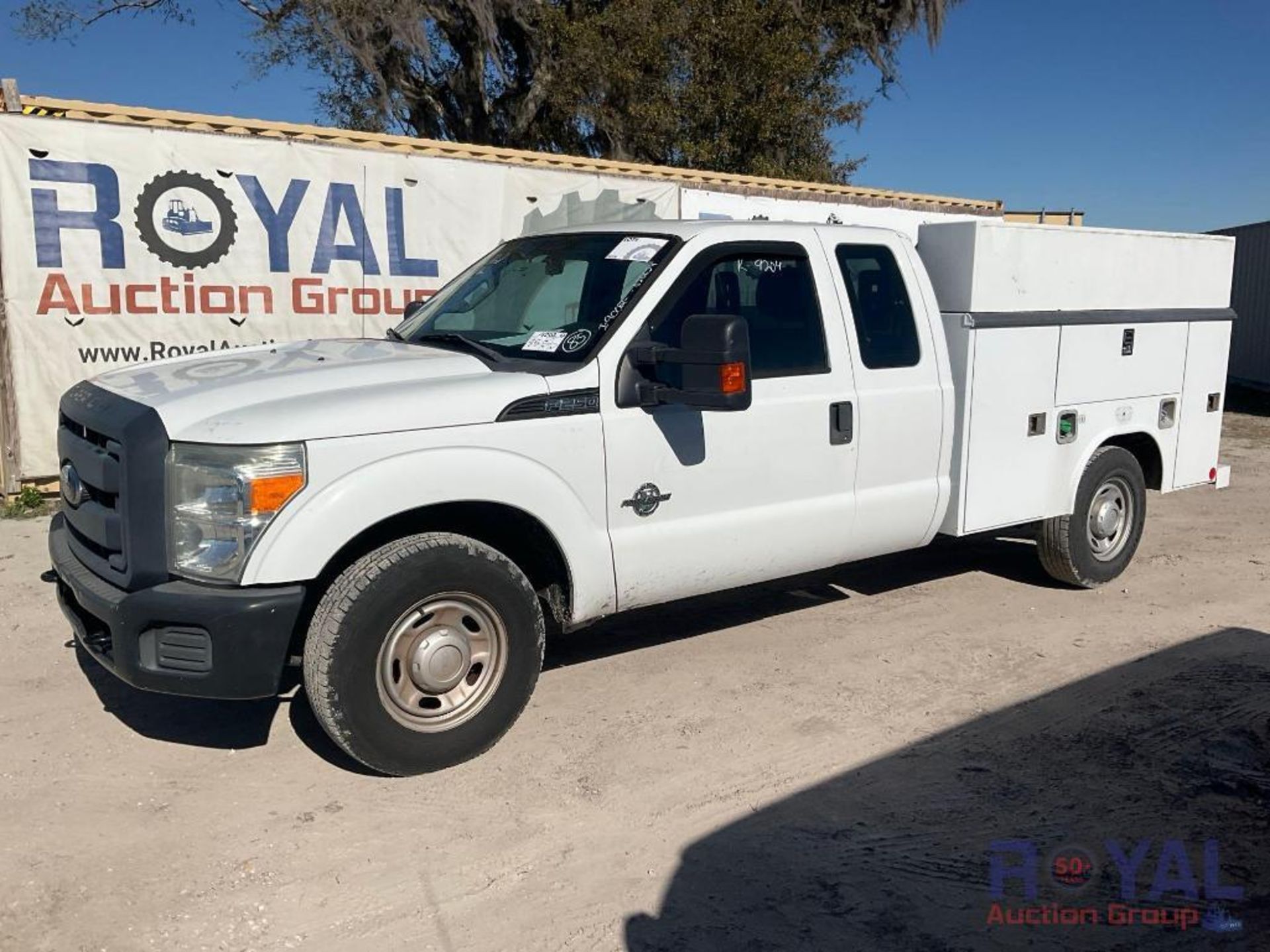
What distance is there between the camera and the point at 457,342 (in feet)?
15.4

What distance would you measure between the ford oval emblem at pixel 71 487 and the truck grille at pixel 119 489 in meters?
0.01

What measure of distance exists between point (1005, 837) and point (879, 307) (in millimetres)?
2560

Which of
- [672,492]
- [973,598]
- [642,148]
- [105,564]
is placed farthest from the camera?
[642,148]

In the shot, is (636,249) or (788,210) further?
(788,210)

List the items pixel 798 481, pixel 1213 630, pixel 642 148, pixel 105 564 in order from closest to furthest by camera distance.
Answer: pixel 105 564, pixel 798 481, pixel 1213 630, pixel 642 148

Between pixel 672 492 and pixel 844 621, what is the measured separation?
74.4 inches

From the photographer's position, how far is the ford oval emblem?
4.04 m

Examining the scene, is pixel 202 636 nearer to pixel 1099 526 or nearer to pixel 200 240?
pixel 1099 526

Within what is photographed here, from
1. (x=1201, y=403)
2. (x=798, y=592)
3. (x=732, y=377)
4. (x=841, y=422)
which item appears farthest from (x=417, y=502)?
(x=1201, y=403)

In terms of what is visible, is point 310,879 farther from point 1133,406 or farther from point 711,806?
point 1133,406

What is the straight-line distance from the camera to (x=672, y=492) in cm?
447

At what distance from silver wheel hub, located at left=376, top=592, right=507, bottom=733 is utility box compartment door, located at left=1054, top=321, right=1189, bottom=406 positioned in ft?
11.8

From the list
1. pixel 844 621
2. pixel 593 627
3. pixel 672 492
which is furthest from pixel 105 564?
pixel 844 621

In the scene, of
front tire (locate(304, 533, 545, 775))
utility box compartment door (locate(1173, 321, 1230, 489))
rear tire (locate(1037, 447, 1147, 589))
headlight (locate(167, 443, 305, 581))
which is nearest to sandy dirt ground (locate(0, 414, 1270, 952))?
front tire (locate(304, 533, 545, 775))
